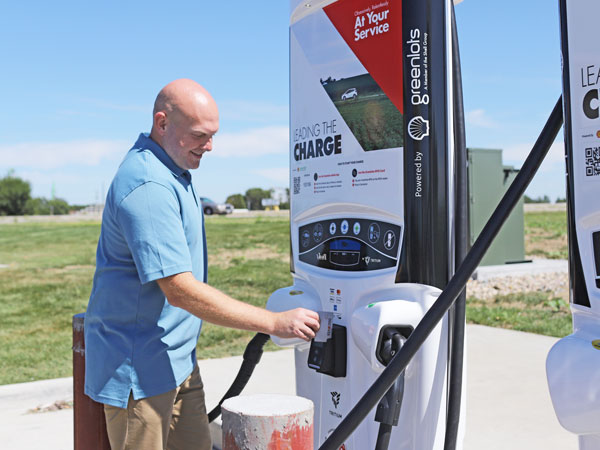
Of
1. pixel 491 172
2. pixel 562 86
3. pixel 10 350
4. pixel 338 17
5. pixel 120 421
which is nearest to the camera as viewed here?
pixel 562 86

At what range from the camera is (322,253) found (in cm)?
293

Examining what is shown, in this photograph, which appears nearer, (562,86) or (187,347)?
(562,86)

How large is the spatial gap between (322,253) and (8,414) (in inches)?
131

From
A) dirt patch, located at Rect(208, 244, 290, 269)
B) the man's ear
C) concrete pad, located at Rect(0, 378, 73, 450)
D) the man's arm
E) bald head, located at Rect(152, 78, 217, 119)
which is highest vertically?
bald head, located at Rect(152, 78, 217, 119)

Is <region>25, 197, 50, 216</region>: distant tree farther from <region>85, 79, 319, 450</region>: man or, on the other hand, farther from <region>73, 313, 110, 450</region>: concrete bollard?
<region>85, 79, 319, 450</region>: man

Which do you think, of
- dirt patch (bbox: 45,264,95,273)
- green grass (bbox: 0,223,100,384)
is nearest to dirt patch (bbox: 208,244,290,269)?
dirt patch (bbox: 45,264,95,273)

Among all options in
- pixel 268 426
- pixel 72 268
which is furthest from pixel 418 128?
pixel 72 268

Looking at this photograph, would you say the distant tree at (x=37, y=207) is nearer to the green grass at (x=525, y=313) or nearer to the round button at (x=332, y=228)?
the green grass at (x=525, y=313)

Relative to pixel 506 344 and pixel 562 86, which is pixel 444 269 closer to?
pixel 562 86

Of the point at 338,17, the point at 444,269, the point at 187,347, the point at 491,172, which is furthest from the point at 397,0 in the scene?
the point at 491,172

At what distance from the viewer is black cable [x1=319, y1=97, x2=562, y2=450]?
199cm

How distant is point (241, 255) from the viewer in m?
18.9

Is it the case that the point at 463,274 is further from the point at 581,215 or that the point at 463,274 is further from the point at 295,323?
the point at 295,323

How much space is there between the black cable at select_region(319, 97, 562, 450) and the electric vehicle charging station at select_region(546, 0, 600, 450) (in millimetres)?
81
